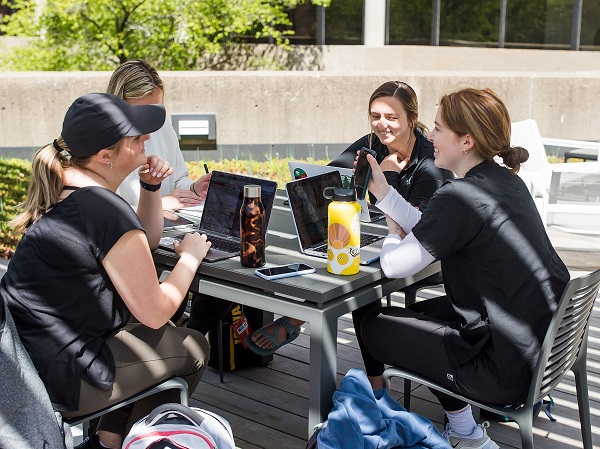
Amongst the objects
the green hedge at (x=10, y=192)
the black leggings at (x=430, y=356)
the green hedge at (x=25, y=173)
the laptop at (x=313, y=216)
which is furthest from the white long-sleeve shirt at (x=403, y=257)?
the green hedge at (x=25, y=173)

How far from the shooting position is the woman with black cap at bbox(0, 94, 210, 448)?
2.18 metres

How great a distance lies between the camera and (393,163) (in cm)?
366

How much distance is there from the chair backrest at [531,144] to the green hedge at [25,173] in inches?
77.7

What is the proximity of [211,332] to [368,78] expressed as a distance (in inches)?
190

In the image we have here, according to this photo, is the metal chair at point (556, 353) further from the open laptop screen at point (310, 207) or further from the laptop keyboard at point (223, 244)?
the laptop keyboard at point (223, 244)

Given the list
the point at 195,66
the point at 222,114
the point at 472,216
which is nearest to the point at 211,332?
the point at 472,216

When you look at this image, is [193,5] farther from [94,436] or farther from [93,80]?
[94,436]

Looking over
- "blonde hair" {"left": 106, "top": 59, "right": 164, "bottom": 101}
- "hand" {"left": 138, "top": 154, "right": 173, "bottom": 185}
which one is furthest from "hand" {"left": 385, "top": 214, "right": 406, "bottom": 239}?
"blonde hair" {"left": 106, "top": 59, "right": 164, "bottom": 101}

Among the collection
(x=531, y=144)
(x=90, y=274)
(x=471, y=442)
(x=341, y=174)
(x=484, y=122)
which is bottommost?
(x=471, y=442)

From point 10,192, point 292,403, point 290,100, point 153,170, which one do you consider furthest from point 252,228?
point 290,100

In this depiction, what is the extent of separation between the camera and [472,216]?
2359mm

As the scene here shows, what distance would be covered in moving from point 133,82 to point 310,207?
3.59 ft

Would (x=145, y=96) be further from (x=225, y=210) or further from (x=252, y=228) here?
(x=252, y=228)

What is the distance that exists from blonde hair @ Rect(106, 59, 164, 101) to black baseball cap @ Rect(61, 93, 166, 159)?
978 millimetres
